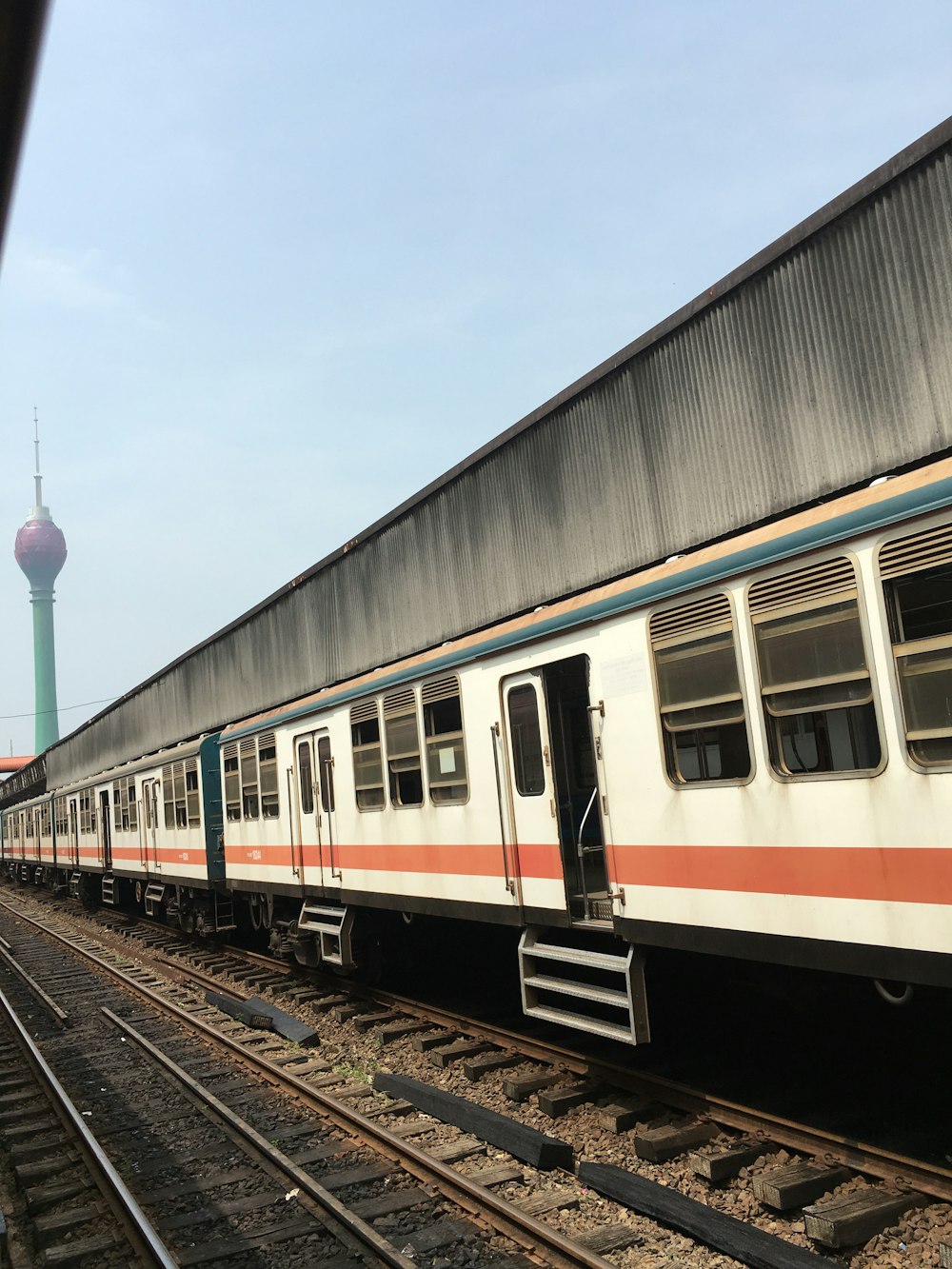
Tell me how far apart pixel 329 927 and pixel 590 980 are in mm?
4481

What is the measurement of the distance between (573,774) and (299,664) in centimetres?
1343

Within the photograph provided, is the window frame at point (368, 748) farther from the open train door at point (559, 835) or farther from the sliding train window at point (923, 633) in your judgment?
the sliding train window at point (923, 633)

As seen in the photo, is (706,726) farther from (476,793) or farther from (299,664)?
(299,664)

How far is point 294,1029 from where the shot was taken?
10094 mm

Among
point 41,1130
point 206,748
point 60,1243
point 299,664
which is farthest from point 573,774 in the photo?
point 299,664

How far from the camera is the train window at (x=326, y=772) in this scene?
11.2 meters

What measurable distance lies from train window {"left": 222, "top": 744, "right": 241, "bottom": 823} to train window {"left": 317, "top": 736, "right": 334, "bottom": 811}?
A: 346 cm

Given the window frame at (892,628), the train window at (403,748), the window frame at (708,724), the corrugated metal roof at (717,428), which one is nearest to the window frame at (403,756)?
the train window at (403,748)

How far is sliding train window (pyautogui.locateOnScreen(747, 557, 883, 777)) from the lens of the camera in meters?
4.89

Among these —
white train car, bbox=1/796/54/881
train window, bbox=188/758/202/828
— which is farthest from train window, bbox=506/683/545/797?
white train car, bbox=1/796/54/881

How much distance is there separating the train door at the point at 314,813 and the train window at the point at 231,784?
2443 millimetres

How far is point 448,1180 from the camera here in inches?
230

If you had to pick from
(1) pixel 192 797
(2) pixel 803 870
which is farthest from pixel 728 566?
(1) pixel 192 797

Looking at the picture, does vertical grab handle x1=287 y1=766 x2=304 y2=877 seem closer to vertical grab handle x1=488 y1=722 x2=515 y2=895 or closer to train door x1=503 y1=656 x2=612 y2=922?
vertical grab handle x1=488 y1=722 x2=515 y2=895
